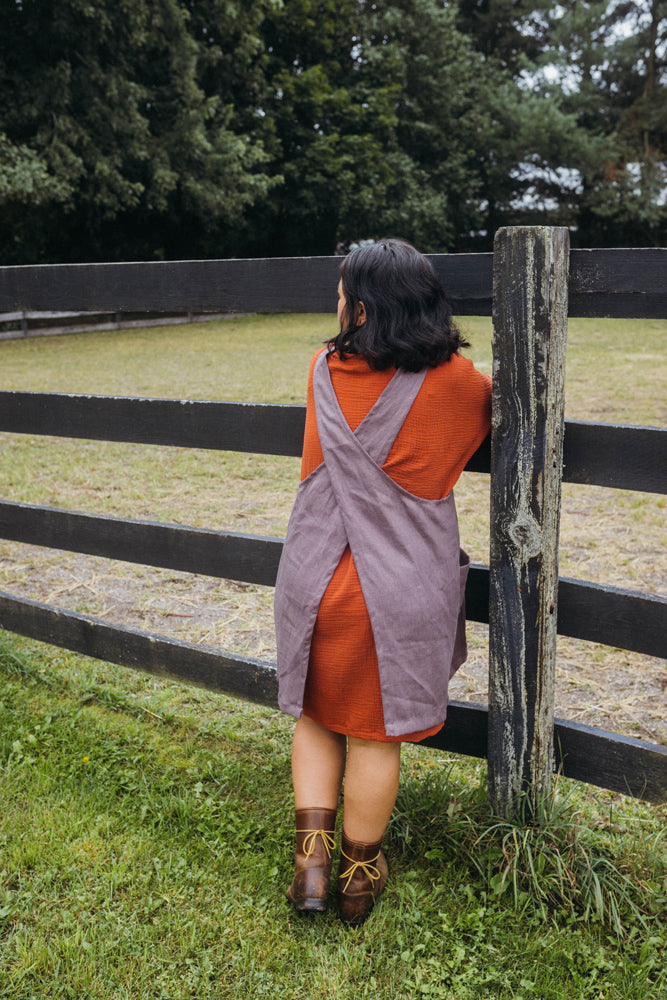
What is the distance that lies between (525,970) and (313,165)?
24.9 meters

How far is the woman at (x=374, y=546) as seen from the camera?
1.88m

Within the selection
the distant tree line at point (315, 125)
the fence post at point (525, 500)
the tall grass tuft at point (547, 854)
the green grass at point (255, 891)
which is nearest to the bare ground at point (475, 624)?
the green grass at point (255, 891)

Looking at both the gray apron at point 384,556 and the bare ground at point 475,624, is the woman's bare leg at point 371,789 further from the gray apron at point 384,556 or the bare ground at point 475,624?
the bare ground at point 475,624

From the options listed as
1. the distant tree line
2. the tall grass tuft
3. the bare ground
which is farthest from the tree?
the tall grass tuft

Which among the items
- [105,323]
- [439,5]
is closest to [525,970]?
[105,323]

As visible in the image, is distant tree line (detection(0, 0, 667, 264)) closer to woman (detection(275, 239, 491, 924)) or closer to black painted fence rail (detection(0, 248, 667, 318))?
black painted fence rail (detection(0, 248, 667, 318))

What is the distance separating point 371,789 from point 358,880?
0.23 metres

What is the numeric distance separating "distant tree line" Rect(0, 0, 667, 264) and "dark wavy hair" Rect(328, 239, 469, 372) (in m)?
15.7

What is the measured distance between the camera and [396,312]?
188 cm

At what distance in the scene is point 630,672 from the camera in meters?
3.35

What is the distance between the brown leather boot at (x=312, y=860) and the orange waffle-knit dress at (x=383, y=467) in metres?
0.25

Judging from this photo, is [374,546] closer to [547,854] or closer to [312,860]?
[312,860]

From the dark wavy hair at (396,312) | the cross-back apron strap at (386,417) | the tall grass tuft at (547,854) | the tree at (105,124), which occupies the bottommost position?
the tall grass tuft at (547,854)

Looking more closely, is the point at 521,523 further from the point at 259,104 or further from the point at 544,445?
the point at 259,104
